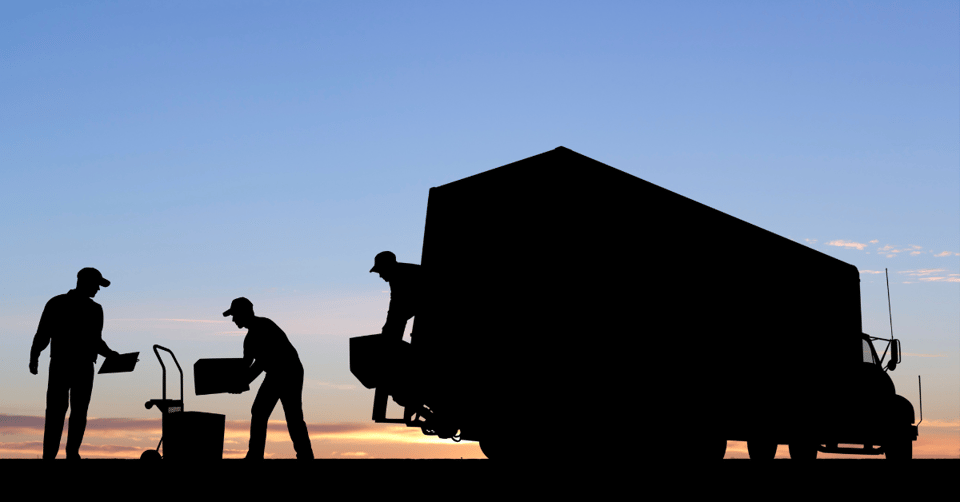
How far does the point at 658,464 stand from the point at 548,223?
3013 mm

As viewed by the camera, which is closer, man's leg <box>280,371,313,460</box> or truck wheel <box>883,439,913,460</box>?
man's leg <box>280,371,313,460</box>

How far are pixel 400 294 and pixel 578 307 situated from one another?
7.18ft

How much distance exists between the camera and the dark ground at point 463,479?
795cm

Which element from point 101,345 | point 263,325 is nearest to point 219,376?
point 263,325

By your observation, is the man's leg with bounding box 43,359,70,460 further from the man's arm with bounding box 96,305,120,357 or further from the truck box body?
the truck box body

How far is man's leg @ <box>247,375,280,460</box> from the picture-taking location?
10.4 metres

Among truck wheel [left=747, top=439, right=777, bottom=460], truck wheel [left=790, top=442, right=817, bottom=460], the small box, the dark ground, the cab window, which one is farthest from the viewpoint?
the cab window

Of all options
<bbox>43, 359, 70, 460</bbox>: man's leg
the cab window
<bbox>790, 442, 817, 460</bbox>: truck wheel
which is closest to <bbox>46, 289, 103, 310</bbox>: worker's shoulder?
<bbox>43, 359, 70, 460</bbox>: man's leg

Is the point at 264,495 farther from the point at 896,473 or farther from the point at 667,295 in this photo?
the point at 896,473

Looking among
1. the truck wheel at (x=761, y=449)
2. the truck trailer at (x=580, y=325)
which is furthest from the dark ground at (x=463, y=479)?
the truck wheel at (x=761, y=449)

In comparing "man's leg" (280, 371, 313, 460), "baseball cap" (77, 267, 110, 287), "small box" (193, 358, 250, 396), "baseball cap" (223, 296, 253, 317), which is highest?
"baseball cap" (77, 267, 110, 287)

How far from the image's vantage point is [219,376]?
34.2 feet

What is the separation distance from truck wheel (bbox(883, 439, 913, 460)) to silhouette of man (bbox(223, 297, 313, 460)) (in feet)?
32.3

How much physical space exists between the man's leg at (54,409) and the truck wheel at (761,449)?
8335 mm
